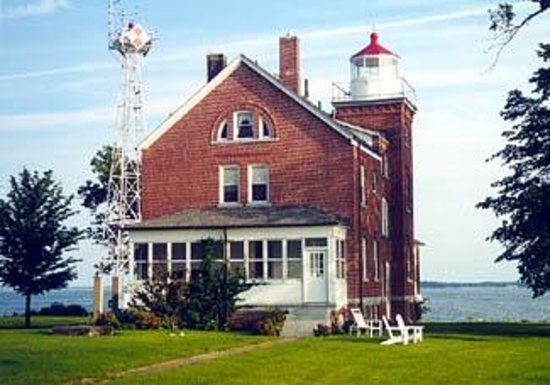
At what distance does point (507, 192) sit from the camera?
35.7 meters

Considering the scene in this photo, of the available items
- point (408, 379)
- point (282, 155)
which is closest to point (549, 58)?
point (282, 155)

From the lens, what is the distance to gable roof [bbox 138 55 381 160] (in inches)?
1560

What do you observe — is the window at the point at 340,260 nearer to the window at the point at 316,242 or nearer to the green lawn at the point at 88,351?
the window at the point at 316,242

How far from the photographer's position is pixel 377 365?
22.0 m

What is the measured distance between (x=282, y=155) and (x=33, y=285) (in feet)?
42.2

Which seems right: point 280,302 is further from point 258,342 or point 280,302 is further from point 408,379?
point 408,379

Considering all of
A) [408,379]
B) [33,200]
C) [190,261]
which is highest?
[33,200]

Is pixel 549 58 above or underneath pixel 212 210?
above

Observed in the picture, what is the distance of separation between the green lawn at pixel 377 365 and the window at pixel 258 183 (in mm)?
11493

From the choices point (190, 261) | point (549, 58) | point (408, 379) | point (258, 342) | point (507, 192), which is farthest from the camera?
point (190, 261)

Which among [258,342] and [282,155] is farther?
[282,155]

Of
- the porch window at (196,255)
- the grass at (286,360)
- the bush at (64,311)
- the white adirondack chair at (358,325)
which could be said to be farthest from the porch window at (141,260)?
the bush at (64,311)

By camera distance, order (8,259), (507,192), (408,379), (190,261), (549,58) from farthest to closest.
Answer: (8,259) < (190,261) < (507,192) < (549,58) < (408,379)

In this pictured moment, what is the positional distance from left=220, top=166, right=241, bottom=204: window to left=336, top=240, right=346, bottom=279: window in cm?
530
